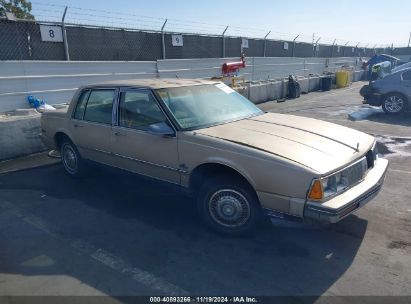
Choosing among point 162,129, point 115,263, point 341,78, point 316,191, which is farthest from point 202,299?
point 341,78

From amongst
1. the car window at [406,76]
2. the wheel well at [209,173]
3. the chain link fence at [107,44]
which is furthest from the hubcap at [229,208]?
the car window at [406,76]

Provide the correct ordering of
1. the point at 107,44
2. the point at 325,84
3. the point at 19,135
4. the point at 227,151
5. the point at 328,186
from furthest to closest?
the point at 325,84
the point at 107,44
the point at 19,135
the point at 227,151
the point at 328,186

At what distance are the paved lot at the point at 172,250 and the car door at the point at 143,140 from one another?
26 cm

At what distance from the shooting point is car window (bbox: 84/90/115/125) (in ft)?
16.0

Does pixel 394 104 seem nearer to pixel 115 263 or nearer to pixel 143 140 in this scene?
pixel 143 140

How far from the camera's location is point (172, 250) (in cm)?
364

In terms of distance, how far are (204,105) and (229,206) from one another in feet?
4.74

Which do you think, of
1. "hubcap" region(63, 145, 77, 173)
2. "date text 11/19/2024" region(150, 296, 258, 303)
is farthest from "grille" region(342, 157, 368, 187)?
"hubcap" region(63, 145, 77, 173)

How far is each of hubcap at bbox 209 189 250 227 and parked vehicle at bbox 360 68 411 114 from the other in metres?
9.93

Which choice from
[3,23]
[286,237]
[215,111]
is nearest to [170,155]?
[215,111]

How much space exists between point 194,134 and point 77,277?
1.89m

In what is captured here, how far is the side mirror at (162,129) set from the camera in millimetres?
3990

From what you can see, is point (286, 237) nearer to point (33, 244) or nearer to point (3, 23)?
point (33, 244)

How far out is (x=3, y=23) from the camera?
9703 mm
